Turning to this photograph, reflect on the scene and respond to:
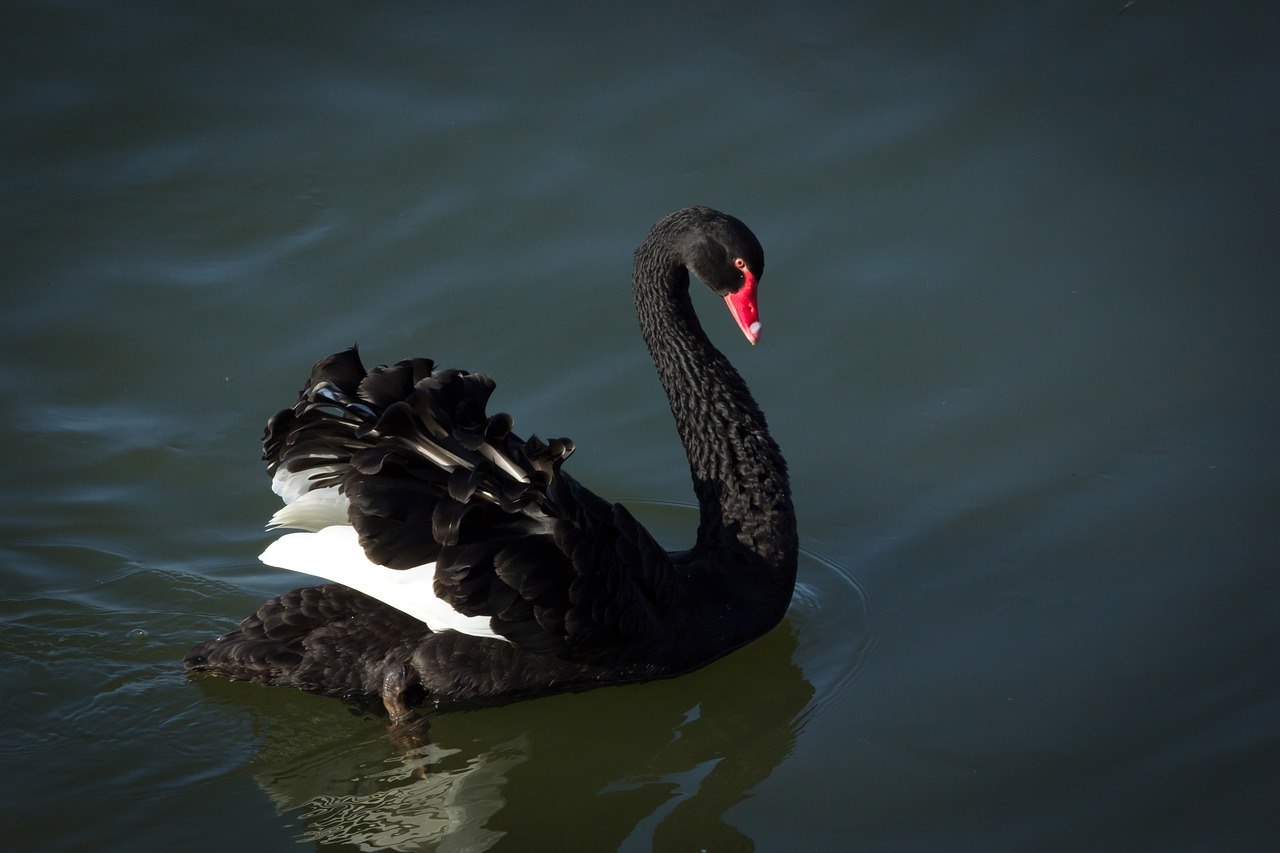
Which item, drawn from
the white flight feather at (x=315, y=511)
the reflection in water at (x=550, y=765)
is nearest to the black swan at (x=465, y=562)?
the white flight feather at (x=315, y=511)

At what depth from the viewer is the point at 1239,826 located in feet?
13.3

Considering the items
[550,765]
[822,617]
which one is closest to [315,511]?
[550,765]

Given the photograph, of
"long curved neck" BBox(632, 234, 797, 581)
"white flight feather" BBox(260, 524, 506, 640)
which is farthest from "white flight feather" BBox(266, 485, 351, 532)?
"long curved neck" BBox(632, 234, 797, 581)

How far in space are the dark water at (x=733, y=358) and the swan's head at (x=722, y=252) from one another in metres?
1.22

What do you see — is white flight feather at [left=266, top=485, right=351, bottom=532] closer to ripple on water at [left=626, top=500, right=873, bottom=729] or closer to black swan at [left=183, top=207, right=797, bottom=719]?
black swan at [left=183, top=207, right=797, bottom=719]

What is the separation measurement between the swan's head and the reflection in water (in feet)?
4.97

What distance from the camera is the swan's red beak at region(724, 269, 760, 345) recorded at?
5324mm

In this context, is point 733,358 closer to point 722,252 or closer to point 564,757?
point 722,252

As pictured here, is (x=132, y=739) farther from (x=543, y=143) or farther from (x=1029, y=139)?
(x=1029, y=139)

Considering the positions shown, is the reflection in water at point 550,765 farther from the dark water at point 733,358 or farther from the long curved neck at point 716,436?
the long curved neck at point 716,436

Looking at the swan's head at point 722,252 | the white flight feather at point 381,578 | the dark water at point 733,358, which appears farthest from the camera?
the swan's head at point 722,252

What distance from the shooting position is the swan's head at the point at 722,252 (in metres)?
5.20

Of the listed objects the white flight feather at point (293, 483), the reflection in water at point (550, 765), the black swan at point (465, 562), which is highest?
the white flight feather at point (293, 483)

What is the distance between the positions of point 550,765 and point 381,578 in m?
0.87
